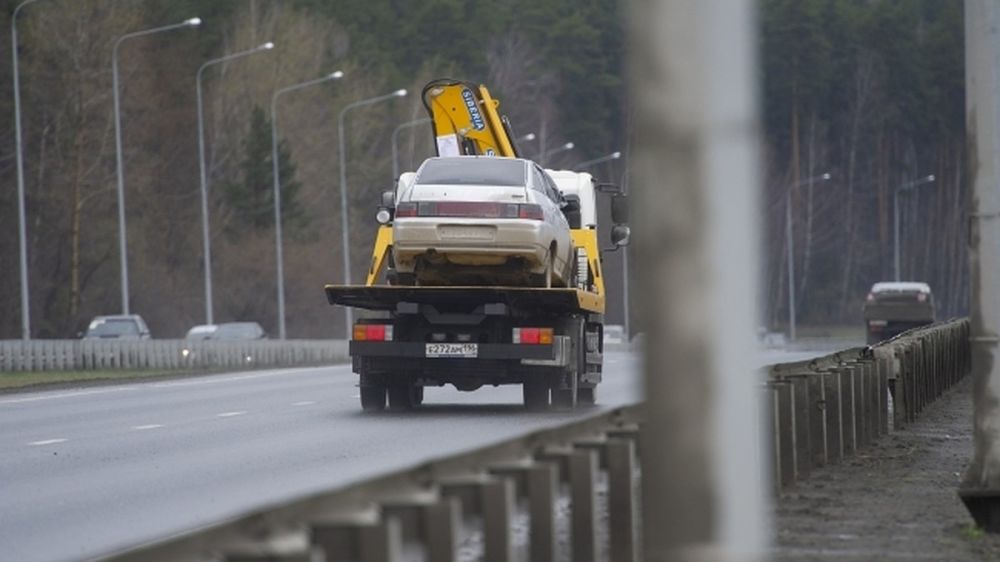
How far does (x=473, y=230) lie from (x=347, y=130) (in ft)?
283

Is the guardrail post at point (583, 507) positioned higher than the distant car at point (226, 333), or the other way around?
the guardrail post at point (583, 507)

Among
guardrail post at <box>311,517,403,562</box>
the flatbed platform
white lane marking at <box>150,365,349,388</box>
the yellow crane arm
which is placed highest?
the yellow crane arm

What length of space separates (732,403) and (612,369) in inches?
1853

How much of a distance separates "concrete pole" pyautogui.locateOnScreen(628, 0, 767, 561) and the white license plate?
23.5m

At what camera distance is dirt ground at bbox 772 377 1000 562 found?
13508mm

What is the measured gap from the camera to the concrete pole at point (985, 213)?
15.8 meters

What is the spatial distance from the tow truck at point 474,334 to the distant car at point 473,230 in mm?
382

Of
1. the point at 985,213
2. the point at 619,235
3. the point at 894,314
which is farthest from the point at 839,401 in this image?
the point at 894,314

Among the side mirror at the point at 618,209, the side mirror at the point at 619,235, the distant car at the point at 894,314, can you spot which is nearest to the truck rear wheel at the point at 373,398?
the side mirror at the point at 619,235

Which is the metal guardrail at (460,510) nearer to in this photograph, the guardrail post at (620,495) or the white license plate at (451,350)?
the guardrail post at (620,495)

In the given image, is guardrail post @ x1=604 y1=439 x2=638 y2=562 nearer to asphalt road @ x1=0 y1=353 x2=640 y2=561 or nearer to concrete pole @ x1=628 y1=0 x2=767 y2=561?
asphalt road @ x1=0 y1=353 x2=640 y2=561

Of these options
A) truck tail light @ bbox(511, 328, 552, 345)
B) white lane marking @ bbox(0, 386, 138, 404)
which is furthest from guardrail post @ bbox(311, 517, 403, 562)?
white lane marking @ bbox(0, 386, 138, 404)

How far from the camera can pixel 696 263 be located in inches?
230

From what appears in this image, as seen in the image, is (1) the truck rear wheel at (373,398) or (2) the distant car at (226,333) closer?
(1) the truck rear wheel at (373,398)
